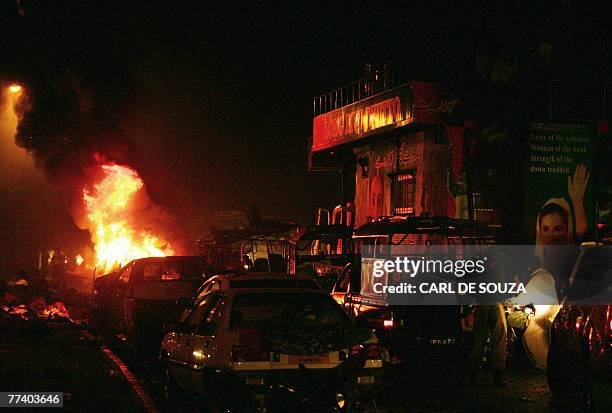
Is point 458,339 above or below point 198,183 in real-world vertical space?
below

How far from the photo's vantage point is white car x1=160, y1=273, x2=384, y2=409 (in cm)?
790

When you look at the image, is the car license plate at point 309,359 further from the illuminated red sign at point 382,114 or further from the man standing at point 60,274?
the man standing at point 60,274

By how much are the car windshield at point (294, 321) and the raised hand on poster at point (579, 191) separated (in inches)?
396

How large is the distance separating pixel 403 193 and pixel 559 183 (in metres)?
4.88

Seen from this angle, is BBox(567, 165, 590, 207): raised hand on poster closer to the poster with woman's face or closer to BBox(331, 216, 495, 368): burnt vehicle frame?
the poster with woman's face

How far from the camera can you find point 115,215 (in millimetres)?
29328

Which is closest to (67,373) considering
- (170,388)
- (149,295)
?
(149,295)

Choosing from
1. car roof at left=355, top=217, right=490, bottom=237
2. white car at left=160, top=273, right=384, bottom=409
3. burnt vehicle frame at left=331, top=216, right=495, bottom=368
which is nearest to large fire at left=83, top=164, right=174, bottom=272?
car roof at left=355, top=217, right=490, bottom=237

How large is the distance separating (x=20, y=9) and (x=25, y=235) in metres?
35.7

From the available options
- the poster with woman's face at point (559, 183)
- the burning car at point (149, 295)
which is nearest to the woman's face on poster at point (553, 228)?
the poster with woman's face at point (559, 183)

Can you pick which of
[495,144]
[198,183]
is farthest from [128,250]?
[495,144]

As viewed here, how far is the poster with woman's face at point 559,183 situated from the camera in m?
17.2

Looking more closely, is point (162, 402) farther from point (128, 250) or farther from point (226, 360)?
point (128, 250)

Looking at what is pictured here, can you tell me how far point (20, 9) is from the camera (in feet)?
37.6
